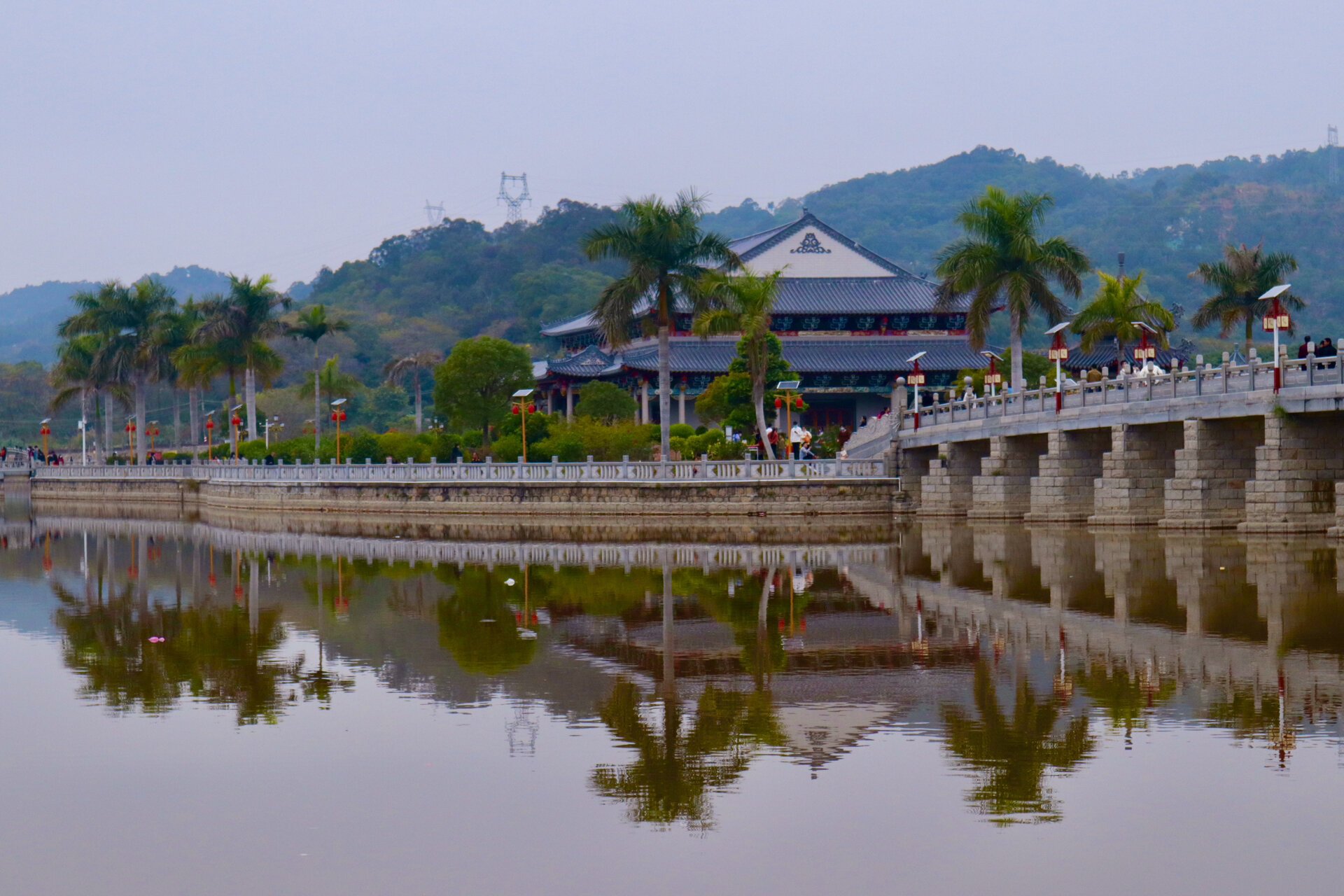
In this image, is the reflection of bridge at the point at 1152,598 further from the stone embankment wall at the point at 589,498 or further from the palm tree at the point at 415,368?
the palm tree at the point at 415,368

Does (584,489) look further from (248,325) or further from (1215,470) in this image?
(248,325)

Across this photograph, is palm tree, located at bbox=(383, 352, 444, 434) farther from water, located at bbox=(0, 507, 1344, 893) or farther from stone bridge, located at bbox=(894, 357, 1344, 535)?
water, located at bbox=(0, 507, 1344, 893)

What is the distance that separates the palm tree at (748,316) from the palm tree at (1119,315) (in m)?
13.2

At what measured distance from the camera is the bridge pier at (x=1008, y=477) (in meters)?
45.0

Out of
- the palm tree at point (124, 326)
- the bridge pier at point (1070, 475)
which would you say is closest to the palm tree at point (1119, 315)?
the bridge pier at point (1070, 475)

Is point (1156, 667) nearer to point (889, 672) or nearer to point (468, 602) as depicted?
point (889, 672)

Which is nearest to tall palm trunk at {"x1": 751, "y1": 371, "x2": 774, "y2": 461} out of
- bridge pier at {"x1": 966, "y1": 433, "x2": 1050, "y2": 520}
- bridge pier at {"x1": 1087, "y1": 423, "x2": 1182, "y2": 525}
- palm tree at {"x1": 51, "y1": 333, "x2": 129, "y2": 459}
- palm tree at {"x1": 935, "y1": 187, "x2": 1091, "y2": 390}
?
palm tree at {"x1": 935, "y1": 187, "x2": 1091, "y2": 390}

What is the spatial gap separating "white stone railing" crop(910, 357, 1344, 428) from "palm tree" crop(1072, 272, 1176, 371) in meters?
13.3

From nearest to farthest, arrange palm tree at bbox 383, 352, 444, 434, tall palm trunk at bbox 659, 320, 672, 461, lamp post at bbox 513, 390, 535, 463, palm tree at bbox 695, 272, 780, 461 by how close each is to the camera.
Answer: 1. tall palm trunk at bbox 659, 320, 672, 461
2. palm tree at bbox 695, 272, 780, 461
3. lamp post at bbox 513, 390, 535, 463
4. palm tree at bbox 383, 352, 444, 434

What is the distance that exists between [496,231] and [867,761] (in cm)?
15406

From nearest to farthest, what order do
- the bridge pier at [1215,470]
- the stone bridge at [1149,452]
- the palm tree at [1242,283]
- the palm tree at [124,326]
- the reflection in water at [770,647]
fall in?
the reflection in water at [770,647], the stone bridge at [1149,452], the bridge pier at [1215,470], the palm tree at [1242,283], the palm tree at [124,326]

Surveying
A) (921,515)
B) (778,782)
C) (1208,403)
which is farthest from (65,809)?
(921,515)

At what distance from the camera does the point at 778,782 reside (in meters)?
13.5

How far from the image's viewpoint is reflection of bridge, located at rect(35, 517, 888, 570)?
3603cm
